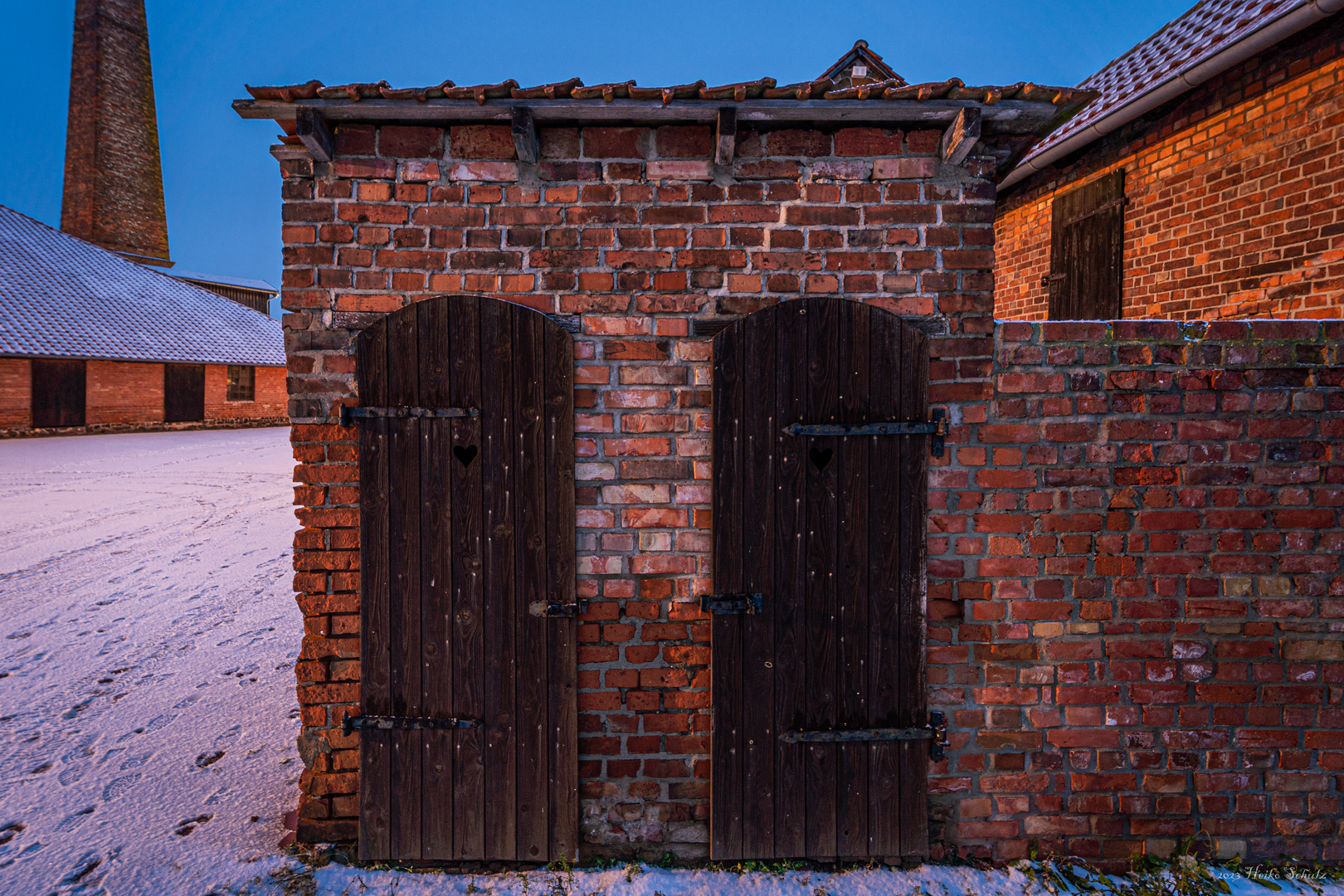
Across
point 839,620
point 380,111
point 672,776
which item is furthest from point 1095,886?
point 380,111

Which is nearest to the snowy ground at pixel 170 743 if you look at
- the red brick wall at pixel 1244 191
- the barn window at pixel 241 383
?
the red brick wall at pixel 1244 191

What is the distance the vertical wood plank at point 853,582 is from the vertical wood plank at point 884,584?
0.02m

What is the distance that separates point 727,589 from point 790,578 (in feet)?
0.84

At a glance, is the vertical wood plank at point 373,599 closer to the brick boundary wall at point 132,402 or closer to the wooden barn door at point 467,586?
the wooden barn door at point 467,586

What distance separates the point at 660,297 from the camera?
7.66ft

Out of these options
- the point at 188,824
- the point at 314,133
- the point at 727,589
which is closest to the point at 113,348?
the point at 188,824

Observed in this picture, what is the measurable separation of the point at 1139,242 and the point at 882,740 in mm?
4264

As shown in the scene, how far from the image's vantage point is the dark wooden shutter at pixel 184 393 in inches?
715

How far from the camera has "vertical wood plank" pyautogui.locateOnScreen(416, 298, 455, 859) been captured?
229 centimetres

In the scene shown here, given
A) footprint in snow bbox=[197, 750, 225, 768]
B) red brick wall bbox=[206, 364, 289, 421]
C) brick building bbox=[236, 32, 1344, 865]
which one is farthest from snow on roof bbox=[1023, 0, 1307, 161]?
red brick wall bbox=[206, 364, 289, 421]

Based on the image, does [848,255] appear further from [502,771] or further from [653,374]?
[502,771]

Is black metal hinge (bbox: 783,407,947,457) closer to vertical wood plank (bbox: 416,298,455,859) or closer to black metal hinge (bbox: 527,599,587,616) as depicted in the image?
black metal hinge (bbox: 527,599,587,616)

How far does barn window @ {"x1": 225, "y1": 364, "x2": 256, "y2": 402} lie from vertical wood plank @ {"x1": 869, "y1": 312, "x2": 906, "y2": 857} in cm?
2385

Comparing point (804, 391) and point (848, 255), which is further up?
point (848, 255)
